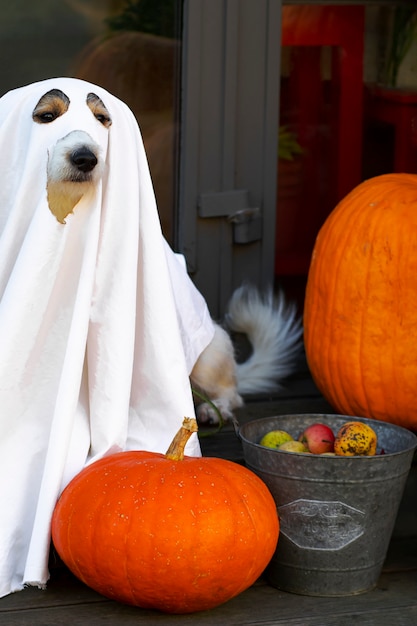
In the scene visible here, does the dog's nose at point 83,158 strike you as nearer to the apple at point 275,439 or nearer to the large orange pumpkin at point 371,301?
the apple at point 275,439

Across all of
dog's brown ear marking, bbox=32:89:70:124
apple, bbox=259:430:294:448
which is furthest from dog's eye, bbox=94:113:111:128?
apple, bbox=259:430:294:448

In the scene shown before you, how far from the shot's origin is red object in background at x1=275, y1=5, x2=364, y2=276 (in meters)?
4.64

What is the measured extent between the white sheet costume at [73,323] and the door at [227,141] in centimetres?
120

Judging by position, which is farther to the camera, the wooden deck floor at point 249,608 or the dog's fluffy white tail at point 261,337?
the dog's fluffy white tail at point 261,337

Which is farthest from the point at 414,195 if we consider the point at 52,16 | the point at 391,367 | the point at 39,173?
the point at 52,16

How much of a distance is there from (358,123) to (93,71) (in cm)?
126

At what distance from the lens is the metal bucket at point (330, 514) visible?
9.28ft

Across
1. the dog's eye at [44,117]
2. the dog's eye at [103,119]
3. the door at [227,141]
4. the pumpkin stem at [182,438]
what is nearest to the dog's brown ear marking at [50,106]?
the dog's eye at [44,117]

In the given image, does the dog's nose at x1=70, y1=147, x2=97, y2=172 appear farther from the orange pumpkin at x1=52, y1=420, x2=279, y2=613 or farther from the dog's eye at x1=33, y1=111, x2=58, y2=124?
the orange pumpkin at x1=52, y1=420, x2=279, y2=613

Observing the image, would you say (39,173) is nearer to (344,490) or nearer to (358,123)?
(344,490)

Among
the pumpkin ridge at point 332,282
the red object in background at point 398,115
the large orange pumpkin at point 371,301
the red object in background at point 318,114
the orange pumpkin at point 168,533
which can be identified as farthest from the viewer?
the red object in background at point 398,115

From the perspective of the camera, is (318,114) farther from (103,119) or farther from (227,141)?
(103,119)

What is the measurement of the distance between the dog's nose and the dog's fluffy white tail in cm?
143

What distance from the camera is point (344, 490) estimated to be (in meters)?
2.83
